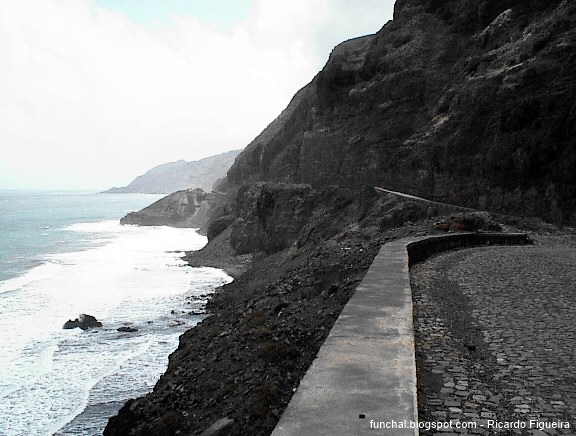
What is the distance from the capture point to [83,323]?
26953mm

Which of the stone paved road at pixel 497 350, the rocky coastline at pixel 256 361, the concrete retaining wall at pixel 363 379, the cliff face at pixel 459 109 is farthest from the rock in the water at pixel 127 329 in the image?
the cliff face at pixel 459 109

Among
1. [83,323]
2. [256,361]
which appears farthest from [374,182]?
[256,361]

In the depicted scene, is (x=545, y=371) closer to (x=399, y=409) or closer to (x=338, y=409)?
(x=399, y=409)

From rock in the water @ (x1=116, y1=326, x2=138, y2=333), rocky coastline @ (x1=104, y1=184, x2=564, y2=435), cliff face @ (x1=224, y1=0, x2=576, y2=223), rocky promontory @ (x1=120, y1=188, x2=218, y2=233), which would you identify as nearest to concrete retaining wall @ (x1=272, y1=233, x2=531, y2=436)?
rocky coastline @ (x1=104, y1=184, x2=564, y2=435)

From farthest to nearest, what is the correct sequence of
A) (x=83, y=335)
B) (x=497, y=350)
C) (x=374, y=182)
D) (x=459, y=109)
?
(x=374, y=182) < (x=459, y=109) < (x=83, y=335) < (x=497, y=350)

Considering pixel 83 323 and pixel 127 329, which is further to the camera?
pixel 83 323

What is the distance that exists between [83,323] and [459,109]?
95.6 feet

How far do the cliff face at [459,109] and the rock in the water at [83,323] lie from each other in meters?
24.9

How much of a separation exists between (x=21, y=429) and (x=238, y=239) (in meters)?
40.2

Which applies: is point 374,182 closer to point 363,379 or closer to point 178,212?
point 363,379

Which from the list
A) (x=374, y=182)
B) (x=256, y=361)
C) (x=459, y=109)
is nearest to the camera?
(x=256, y=361)

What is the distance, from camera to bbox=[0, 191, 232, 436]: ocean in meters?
16.8

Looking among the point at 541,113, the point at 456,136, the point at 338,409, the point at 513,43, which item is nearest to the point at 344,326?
the point at 338,409

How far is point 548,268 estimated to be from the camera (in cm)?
1248
